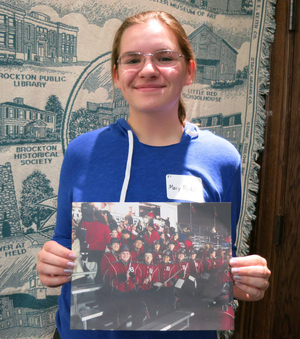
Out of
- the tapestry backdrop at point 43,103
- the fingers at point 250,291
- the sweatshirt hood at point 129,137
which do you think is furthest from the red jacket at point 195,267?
the tapestry backdrop at point 43,103

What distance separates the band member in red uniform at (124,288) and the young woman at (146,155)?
3.9 inches

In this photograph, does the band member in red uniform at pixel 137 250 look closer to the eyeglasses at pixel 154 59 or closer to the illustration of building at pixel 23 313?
the eyeglasses at pixel 154 59

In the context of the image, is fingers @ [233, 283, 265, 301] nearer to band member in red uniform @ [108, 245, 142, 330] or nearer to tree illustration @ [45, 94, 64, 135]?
band member in red uniform @ [108, 245, 142, 330]

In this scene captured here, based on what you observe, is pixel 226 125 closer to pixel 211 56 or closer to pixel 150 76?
pixel 211 56

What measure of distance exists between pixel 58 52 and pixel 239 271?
103cm

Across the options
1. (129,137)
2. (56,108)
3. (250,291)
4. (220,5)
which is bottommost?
(250,291)

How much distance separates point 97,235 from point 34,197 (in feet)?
2.24

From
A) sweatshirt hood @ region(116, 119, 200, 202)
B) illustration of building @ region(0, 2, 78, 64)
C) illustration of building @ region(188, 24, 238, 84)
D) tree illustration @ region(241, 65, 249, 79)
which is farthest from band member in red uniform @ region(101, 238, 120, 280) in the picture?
tree illustration @ region(241, 65, 249, 79)

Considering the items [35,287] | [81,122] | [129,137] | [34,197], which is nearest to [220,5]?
[81,122]

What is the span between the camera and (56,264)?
2.30 feet

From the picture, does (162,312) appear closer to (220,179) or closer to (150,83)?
(220,179)

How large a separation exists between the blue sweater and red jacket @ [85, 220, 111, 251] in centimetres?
9

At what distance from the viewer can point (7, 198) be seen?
48.2 inches

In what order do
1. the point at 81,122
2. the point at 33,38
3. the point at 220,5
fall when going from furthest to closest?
the point at 220,5
the point at 81,122
the point at 33,38
